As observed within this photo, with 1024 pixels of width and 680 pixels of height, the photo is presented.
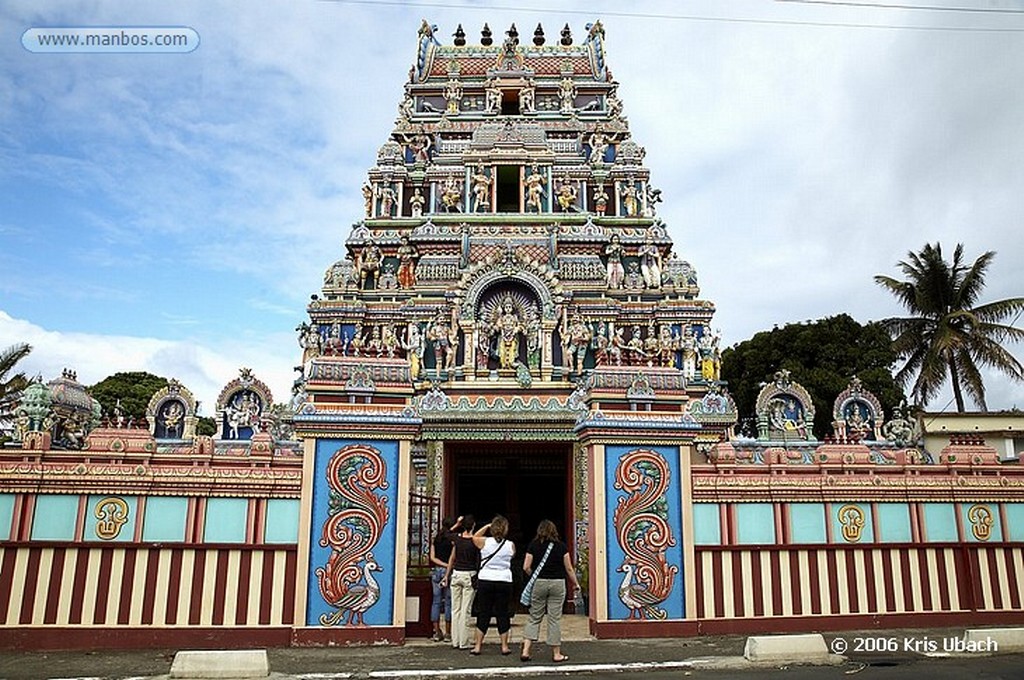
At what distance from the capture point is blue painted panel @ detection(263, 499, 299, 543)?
9.45m

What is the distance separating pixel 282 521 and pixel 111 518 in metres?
2.02

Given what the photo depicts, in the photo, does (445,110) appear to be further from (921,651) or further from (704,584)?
(921,651)

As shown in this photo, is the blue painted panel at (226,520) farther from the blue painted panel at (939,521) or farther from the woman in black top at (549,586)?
the blue painted panel at (939,521)

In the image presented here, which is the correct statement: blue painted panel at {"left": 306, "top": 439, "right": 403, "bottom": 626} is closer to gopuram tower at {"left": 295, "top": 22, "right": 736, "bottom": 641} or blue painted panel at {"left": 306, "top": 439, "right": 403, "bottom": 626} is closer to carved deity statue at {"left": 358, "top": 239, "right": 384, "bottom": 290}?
gopuram tower at {"left": 295, "top": 22, "right": 736, "bottom": 641}

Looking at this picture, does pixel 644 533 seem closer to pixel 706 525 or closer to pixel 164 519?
pixel 706 525

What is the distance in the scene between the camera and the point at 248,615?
9211mm

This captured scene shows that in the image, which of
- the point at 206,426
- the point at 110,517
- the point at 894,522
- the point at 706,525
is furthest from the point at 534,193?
the point at 206,426

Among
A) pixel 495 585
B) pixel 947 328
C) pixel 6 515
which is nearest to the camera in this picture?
pixel 495 585

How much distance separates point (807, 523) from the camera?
10.3 meters

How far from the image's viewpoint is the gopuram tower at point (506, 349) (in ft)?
31.8

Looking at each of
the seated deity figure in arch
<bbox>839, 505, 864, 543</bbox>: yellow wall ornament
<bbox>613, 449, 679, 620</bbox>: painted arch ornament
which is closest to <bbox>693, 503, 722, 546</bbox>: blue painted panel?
<bbox>613, 449, 679, 620</bbox>: painted arch ornament

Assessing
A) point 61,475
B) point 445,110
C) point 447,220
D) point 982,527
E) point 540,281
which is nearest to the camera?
point 61,475

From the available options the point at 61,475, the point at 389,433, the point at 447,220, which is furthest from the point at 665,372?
the point at 447,220

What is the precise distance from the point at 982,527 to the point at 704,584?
4.13m
